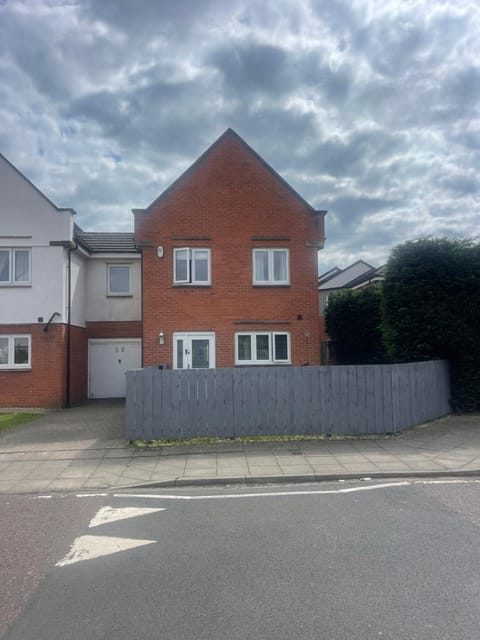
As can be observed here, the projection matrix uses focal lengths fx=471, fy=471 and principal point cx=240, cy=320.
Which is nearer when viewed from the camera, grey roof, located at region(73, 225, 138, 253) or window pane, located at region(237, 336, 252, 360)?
window pane, located at region(237, 336, 252, 360)

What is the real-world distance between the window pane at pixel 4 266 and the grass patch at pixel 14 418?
4502mm

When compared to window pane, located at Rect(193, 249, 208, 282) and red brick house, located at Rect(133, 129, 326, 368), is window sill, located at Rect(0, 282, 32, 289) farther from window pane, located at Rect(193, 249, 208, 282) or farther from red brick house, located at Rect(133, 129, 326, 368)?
window pane, located at Rect(193, 249, 208, 282)

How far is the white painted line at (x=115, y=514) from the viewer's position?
215 inches

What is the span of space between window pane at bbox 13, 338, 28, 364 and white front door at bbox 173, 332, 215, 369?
5.03 m

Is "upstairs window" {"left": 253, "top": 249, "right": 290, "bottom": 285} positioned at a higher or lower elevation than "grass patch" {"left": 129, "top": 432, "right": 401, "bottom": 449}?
higher

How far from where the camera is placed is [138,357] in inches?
717

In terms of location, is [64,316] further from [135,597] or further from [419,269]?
[135,597]

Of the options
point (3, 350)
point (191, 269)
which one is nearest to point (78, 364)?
point (3, 350)

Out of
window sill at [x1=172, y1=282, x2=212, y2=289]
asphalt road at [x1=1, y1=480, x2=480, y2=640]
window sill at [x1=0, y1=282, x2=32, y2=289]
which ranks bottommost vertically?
asphalt road at [x1=1, y1=480, x2=480, y2=640]

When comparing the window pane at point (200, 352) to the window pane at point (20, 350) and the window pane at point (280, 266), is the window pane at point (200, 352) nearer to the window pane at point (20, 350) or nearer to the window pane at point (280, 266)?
the window pane at point (280, 266)

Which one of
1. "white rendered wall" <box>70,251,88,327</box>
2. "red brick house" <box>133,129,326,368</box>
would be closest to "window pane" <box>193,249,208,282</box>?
"red brick house" <box>133,129,326,368</box>

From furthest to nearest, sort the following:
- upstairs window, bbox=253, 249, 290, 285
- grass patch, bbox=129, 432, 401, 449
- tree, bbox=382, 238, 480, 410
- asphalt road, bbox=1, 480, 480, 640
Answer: upstairs window, bbox=253, 249, 290, 285
tree, bbox=382, 238, 480, 410
grass patch, bbox=129, 432, 401, 449
asphalt road, bbox=1, 480, 480, 640

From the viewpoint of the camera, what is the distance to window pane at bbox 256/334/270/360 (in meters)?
14.7

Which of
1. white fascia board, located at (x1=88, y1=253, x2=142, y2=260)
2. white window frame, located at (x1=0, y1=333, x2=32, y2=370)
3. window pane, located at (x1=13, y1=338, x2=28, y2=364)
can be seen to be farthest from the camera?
white fascia board, located at (x1=88, y1=253, x2=142, y2=260)
